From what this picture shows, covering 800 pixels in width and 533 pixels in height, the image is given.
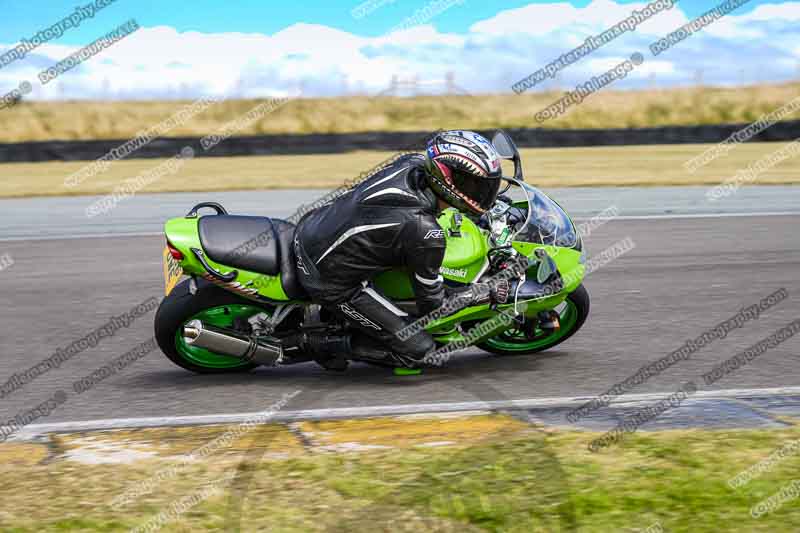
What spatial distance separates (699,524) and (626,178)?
14185 millimetres

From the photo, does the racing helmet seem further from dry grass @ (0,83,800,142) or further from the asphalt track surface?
dry grass @ (0,83,800,142)

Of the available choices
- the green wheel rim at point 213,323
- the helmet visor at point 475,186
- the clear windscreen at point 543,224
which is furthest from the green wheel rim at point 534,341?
the green wheel rim at point 213,323

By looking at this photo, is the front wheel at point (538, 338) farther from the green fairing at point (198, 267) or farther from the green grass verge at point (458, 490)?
the green grass verge at point (458, 490)

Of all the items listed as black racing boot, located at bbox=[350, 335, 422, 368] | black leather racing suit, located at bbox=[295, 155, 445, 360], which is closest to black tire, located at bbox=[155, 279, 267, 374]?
black leather racing suit, located at bbox=[295, 155, 445, 360]

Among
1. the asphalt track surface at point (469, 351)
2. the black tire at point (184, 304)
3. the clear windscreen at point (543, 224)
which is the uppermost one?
the clear windscreen at point (543, 224)

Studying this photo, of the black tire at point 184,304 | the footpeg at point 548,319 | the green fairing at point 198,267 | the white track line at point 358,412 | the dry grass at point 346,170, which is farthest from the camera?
the dry grass at point 346,170

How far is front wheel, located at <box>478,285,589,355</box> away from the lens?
21.4 ft

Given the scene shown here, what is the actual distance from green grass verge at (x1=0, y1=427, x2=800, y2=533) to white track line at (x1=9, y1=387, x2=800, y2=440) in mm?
659

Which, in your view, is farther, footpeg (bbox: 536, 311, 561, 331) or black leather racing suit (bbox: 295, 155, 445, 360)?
footpeg (bbox: 536, 311, 561, 331)

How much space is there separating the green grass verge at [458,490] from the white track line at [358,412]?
659mm

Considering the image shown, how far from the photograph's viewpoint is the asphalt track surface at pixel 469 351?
5.88 metres

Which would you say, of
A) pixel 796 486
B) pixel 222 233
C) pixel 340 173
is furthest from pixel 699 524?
pixel 340 173

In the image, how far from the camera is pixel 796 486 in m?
4.12

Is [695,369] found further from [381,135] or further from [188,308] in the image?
[381,135]
